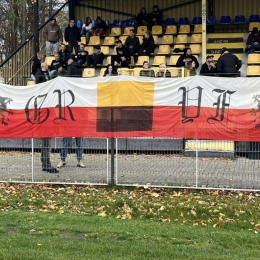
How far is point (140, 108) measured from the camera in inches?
403

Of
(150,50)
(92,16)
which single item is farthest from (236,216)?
(92,16)

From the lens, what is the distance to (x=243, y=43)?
2398 cm

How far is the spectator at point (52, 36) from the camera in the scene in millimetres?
23109

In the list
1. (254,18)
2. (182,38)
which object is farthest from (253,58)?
(254,18)

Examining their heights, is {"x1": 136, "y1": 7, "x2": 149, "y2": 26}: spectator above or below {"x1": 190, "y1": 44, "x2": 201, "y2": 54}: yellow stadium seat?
above

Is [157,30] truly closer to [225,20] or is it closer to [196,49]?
[196,49]

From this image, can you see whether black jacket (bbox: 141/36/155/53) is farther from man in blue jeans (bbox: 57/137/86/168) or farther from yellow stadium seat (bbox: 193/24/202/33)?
man in blue jeans (bbox: 57/137/86/168)

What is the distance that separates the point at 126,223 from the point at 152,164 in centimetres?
389

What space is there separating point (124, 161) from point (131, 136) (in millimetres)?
1622

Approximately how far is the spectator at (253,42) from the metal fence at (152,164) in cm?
1092

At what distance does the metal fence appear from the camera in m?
10.6

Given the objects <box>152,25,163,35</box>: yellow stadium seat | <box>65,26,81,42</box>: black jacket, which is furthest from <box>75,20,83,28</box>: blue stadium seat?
<box>152,25,163,35</box>: yellow stadium seat

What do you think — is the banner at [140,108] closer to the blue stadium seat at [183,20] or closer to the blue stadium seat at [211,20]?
the blue stadium seat at [211,20]

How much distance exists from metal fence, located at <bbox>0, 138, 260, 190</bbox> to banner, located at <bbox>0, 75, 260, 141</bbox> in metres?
0.49
